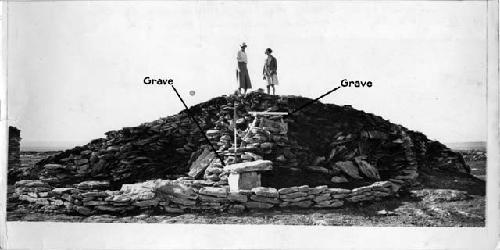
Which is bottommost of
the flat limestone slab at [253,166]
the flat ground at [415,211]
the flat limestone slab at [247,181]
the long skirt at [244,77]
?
the flat ground at [415,211]

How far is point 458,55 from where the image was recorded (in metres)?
7.00

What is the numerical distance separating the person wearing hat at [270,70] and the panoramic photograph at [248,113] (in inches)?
0.6

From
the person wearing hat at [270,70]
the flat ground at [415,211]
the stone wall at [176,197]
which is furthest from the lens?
the person wearing hat at [270,70]

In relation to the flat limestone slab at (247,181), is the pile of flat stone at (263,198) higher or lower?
lower

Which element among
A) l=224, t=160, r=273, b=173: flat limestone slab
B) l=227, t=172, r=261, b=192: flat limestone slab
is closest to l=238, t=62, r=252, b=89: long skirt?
l=224, t=160, r=273, b=173: flat limestone slab

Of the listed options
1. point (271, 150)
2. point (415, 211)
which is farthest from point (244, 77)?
point (415, 211)

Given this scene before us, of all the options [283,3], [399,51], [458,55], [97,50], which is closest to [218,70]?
[283,3]

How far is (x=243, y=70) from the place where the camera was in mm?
7289

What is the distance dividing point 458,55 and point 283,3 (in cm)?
238

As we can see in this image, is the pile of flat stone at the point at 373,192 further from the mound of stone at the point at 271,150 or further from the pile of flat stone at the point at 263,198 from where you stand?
the pile of flat stone at the point at 263,198

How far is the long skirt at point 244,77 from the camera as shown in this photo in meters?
7.27

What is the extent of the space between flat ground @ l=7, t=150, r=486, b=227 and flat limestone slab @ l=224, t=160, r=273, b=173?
1.87ft

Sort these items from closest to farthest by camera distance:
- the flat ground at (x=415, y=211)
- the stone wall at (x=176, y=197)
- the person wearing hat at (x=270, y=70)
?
the flat ground at (x=415, y=211) < the stone wall at (x=176, y=197) < the person wearing hat at (x=270, y=70)

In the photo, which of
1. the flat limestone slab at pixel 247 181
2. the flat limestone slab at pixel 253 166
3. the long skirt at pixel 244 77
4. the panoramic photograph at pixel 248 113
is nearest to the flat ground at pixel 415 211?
the panoramic photograph at pixel 248 113
